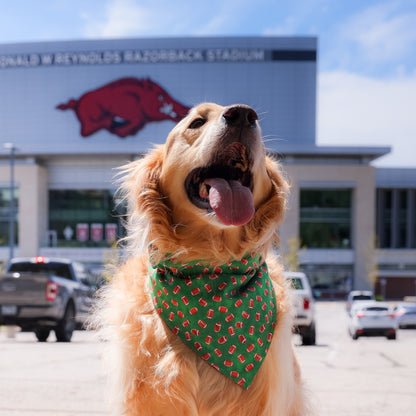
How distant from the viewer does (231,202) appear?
2555mm

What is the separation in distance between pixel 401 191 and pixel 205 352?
215 feet

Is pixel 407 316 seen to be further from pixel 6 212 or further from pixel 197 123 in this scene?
pixel 6 212

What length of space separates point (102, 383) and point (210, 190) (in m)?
3.66

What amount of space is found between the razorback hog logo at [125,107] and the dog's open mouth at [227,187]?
6271 centimetres

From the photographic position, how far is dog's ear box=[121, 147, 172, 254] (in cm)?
269

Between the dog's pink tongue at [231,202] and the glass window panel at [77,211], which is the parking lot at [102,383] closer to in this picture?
the dog's pink tongue at [231,202]

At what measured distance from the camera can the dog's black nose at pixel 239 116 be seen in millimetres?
2549

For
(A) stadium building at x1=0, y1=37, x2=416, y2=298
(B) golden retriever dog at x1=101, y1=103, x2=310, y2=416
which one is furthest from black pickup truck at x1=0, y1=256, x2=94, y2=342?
(A) stadium building at x1=0, y1=37, x2=416, y2=298

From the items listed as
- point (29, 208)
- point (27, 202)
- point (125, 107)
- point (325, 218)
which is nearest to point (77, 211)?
point (29, 208)

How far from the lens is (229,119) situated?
8.43 ft

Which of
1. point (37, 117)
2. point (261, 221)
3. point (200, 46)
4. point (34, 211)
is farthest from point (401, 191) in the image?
point (261, 221)

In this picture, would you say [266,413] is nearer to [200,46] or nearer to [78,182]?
[78,182]

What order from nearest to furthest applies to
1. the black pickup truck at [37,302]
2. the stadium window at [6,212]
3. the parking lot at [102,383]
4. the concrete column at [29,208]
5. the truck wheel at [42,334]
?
the parking lot at [102,383]
the black pickup truck at [37,302]
the truck wheel at [42,334]
the concrete column at [29,208]
the stadium window at [6,212]

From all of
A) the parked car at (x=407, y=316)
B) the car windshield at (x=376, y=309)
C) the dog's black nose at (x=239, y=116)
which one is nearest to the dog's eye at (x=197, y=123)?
the dog's black nose at (x=239, y=116)
